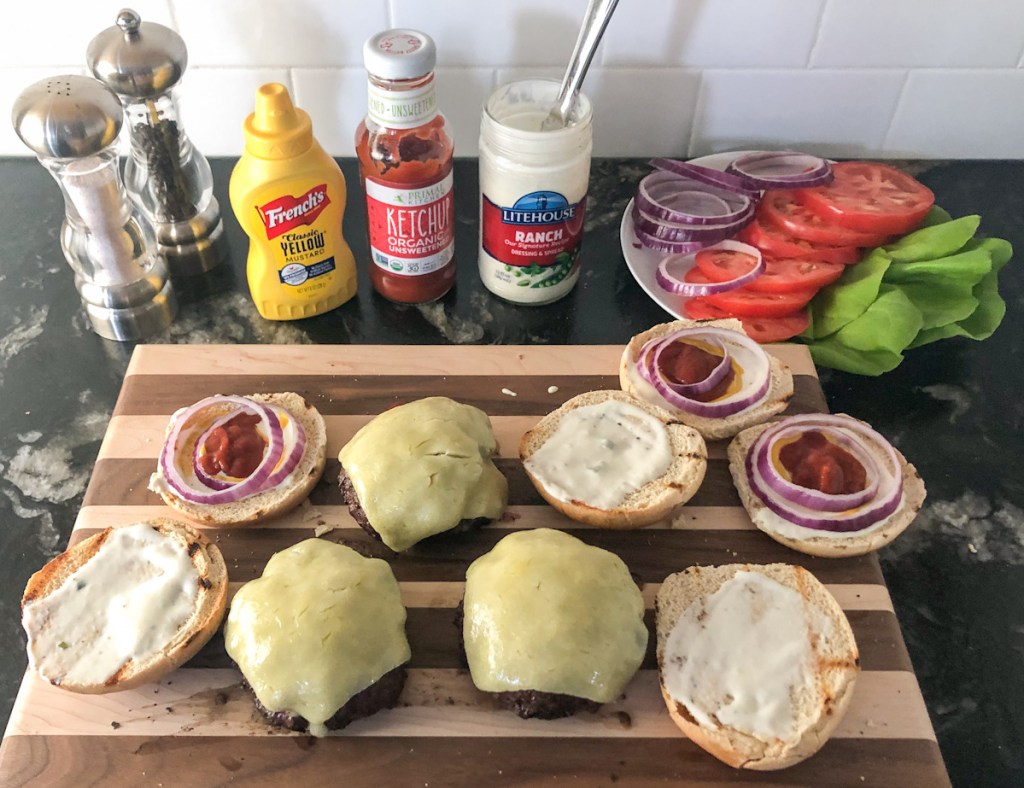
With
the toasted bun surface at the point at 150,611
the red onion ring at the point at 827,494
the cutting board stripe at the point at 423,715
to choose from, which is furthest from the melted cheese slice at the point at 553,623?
the toasted bun surface at the point at 150,611

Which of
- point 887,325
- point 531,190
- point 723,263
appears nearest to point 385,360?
point 531,190

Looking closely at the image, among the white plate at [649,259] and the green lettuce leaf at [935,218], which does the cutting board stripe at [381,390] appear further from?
the green lettuce leaf at [935,218]

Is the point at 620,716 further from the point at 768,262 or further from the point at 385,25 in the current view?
the point at 385,25

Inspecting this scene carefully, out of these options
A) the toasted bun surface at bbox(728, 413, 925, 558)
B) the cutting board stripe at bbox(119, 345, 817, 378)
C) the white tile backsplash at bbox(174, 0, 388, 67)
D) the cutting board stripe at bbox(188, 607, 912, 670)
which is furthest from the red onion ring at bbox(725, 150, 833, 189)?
the cutting board stripe at bbox(188, 607, 912, 670)

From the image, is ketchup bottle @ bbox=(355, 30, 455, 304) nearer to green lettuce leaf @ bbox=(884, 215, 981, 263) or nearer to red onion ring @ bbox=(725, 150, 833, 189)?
red onion ring @ bbox=(725, 150, 833, 189)

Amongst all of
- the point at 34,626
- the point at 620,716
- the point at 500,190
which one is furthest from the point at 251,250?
the point at 620,716

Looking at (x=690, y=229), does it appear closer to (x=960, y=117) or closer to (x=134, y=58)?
(x=960, y=117)
